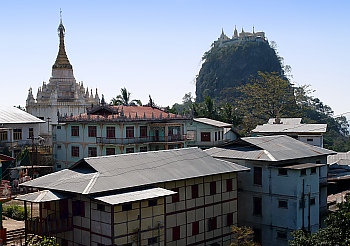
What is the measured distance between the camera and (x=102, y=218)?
81.7ft

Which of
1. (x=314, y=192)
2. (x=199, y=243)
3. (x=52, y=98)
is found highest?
(x=52, y=98)

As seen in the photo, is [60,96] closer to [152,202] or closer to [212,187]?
[212,187]

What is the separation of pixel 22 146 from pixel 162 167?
26.6 metres

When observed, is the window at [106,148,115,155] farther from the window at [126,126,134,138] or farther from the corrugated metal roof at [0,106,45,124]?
the corrugated metal roof at [0,106,45,124]

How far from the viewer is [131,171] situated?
27.4 m

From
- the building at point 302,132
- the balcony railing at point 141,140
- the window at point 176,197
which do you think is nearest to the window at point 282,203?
the window at point 176,197

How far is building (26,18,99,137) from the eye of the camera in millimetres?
63094

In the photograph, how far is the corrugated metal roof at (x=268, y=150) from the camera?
3323 centimetres

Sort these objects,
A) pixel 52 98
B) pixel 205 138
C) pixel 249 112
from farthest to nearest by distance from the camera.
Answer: pixel 249 112
pixel 52 98
pixel 205 138

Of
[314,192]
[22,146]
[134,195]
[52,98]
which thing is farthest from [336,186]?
[52,98]

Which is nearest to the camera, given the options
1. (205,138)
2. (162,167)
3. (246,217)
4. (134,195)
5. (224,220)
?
(134,195)

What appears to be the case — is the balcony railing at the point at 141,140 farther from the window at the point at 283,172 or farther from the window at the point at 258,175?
the window at the point at 283,172

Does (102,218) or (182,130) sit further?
(182,130)

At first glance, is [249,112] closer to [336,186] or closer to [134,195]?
[336,186]
